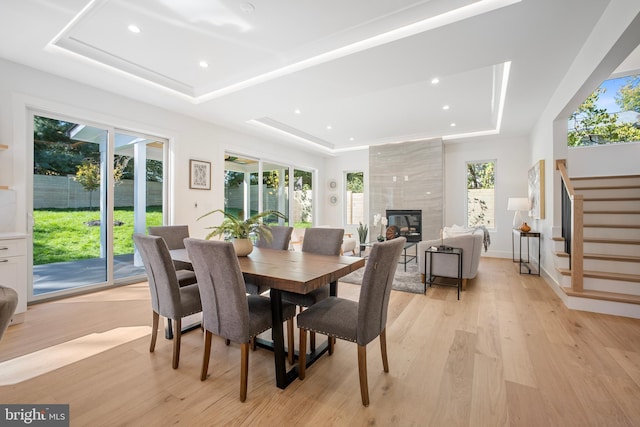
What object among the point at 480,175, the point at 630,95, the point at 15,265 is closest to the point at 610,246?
the point at 630,95

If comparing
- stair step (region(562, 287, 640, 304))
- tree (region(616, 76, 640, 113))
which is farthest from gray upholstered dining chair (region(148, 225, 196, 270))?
tree (region(616, 76, 640, 113))

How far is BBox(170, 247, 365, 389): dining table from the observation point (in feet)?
5.38

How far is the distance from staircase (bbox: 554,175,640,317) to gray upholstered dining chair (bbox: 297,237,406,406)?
2.74 m

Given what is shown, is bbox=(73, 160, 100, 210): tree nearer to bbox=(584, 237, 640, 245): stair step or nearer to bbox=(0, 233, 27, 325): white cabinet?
bbox=(0, 233, 27, 325): white cabinet

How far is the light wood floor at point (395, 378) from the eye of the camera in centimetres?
154

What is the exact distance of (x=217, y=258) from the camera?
159 cm

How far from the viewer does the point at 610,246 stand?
3.47 m

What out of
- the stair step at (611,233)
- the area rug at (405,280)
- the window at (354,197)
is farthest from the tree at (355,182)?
the stair step at (611,233)

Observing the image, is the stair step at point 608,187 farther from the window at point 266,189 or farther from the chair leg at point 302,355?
the window at point 266,189

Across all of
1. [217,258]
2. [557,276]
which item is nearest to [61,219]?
[217,258]

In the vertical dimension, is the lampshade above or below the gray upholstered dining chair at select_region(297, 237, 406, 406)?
above

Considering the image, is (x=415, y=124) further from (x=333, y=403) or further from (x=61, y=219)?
(x=61, y=219)

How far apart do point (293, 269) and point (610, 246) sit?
4.06 metres

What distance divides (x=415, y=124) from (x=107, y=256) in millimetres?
5705
